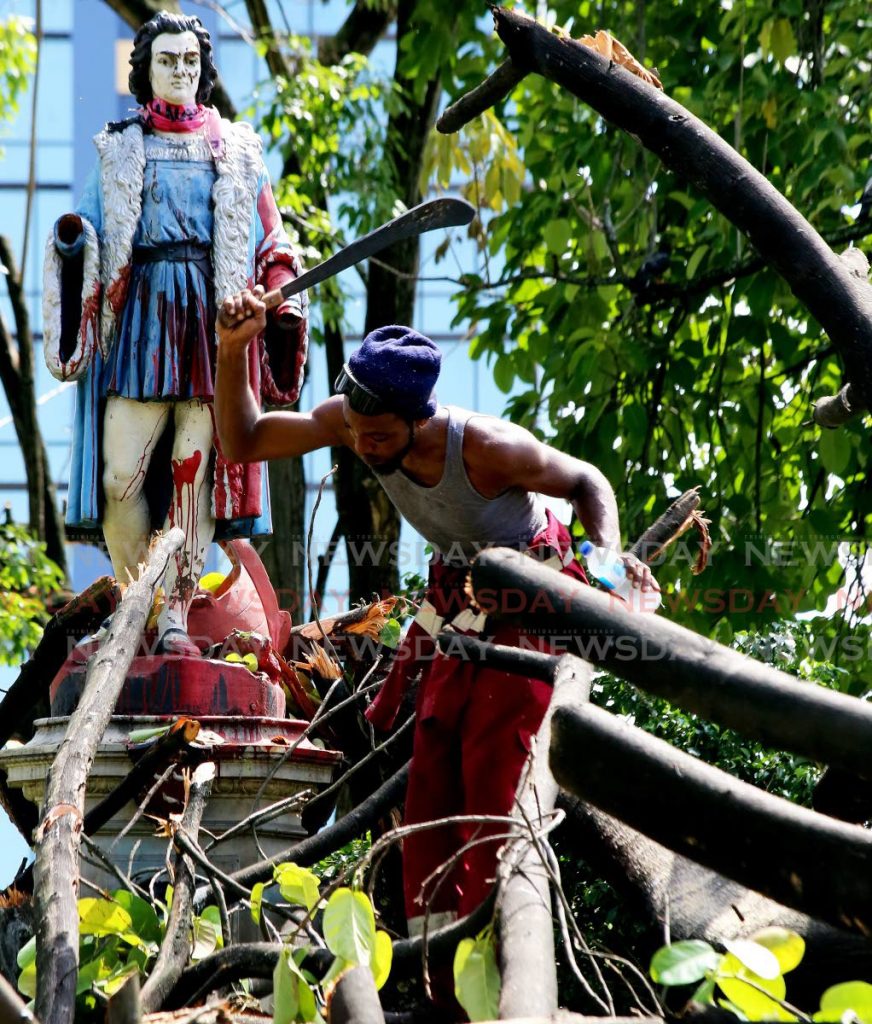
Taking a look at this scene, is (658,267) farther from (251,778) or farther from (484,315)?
(251,778)

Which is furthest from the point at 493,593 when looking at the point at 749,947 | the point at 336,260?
the point at 336,260

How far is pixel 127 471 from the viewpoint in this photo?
5.55 metres

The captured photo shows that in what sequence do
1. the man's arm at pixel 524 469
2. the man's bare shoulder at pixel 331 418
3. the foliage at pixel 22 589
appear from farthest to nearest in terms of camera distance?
1. the foliage at pixel 22 589
2. the man's bare shoulder at pixel 331 418
3. the man's arm at pixel 524 469

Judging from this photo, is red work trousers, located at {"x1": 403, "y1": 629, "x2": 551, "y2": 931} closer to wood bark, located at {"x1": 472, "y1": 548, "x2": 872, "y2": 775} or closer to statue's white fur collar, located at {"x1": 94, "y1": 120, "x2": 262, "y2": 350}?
wood bark, located at {"x1": 472, "y1": 548, "x2": 872, "y2": 775}

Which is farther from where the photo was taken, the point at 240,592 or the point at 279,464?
the point at 279,464

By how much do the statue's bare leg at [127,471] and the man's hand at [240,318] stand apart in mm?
1690

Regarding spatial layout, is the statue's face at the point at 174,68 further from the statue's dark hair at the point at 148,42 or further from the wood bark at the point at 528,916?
the wood bark at the point at 528,916

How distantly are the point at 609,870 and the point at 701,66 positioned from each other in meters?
5.14

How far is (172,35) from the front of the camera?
5.81m

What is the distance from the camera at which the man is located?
3.71 metres

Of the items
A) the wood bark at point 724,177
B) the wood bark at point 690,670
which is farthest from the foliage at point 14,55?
the wood bark at point 690,670

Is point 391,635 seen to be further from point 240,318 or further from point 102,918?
point 102,918

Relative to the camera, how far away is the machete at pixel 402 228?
11.4 feet

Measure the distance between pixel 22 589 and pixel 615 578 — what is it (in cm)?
727
